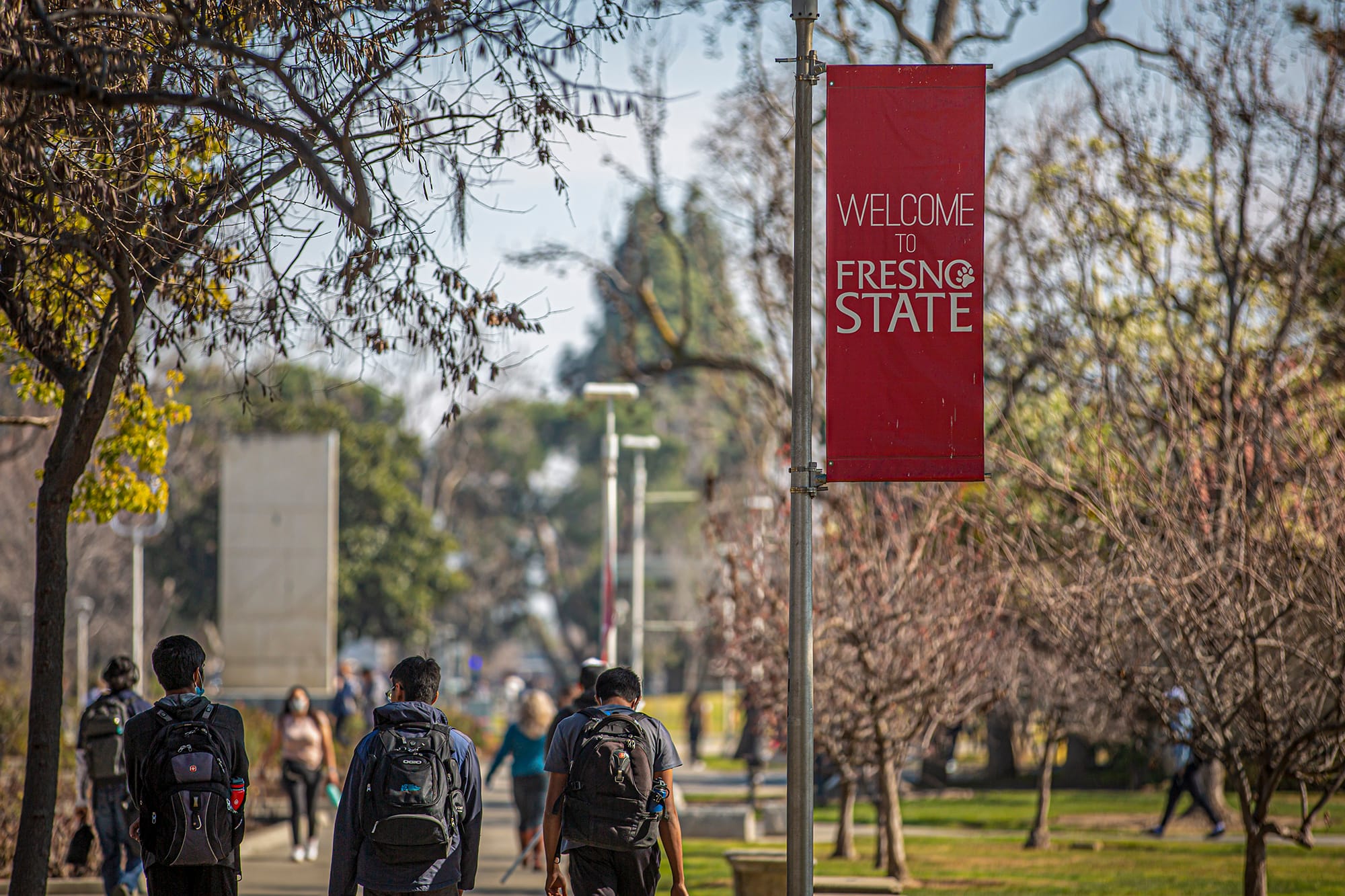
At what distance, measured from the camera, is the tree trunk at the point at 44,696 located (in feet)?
26.8

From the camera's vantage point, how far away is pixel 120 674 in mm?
10281

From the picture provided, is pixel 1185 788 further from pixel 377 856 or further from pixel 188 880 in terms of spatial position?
pixel 188 880

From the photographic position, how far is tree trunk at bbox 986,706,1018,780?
3188 cm

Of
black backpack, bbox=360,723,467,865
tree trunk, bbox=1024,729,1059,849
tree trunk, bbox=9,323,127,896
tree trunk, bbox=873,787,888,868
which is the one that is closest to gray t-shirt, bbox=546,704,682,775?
black backpack, bbox=360,723,467,865

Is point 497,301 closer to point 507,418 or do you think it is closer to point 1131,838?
point 1131,838

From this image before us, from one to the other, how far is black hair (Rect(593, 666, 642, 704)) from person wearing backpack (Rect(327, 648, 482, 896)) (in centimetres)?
89

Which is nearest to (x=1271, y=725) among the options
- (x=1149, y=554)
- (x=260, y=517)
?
(x=1149, y=554)

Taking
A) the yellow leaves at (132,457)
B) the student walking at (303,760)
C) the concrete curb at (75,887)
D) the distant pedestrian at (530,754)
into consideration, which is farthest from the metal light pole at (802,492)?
the student walking at (303,760)

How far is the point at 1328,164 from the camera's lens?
52.9ft

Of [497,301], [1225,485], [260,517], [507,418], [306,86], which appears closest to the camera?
[306,86]

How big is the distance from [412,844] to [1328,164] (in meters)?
13.4

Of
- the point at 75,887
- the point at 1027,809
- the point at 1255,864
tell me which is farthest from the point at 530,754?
the point at 1027,809

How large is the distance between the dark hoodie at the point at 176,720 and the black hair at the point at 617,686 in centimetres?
163

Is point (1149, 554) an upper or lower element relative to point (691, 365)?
lower
